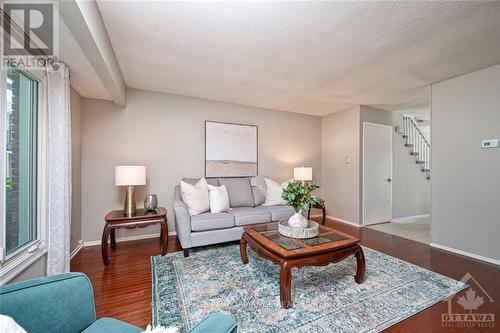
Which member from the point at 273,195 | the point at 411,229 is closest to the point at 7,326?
the point at 273,195

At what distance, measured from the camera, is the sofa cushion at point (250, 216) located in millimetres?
2961

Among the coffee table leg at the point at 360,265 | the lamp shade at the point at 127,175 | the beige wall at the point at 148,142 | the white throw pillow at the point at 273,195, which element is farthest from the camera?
the white throw pillow at the point at 273,195

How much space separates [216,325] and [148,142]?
3.16 m

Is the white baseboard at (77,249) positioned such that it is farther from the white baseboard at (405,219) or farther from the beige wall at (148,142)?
the white baseboard at (405,219)

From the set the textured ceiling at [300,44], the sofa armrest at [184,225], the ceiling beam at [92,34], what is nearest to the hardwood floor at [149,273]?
the sofa armrest at [184,225]

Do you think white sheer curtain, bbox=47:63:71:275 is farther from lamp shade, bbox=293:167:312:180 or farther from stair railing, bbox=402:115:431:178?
stair railing, bbox=402:115:431:178

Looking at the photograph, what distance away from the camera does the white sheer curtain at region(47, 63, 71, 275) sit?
1.89 m

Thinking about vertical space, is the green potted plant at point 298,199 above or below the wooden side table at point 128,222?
above

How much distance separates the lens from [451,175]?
293cm

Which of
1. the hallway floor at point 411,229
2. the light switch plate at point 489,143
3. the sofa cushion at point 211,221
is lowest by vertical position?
the hallway floor at point 411,229

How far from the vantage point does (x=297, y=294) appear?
6.09ft

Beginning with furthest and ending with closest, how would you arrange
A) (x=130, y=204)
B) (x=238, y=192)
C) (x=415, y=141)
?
(x=415, y=141)
(x=238, y=192)
(x=130, y=204)

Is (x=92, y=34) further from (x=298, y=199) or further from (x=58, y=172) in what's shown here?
(x=298, y=199)

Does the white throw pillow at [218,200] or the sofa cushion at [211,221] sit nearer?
the sofa cushion at [211,221]
